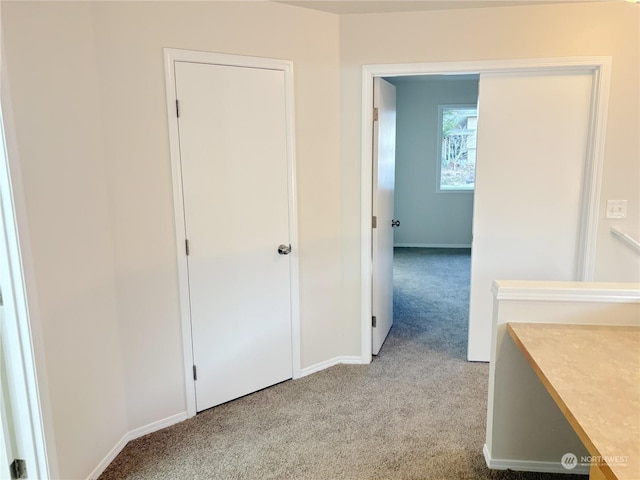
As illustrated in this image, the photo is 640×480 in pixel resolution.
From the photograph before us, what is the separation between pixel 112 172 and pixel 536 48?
8.33ft

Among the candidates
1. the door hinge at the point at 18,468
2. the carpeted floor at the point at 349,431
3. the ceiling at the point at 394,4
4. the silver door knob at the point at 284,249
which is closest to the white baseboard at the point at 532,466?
the carpeted floor at the point at 349,431

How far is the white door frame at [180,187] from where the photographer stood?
2.36 meters

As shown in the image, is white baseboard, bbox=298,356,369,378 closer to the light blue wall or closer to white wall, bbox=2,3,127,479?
→ white wall, bbox=2,3,127,479

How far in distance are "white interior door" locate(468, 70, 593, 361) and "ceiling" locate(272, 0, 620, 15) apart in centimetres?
42

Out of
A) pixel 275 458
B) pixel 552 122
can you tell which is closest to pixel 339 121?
pixel 552 122

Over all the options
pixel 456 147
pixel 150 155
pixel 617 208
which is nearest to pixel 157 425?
pixel 150 155

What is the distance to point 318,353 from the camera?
3168 mm

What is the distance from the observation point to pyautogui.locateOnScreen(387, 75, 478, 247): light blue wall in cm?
662

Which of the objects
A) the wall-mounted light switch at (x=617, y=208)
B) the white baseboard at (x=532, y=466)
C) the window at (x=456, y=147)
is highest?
the window at (x=456, y=147)

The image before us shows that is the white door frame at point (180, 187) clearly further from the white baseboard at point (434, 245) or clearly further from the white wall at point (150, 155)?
the white baseboard at point (434, 245)

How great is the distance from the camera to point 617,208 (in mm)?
2898

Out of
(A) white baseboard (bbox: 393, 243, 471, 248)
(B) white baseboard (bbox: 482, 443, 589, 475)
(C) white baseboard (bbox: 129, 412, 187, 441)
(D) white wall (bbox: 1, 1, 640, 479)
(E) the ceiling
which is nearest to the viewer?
(D) white wall (bbox: 1, 1, 640, 479)

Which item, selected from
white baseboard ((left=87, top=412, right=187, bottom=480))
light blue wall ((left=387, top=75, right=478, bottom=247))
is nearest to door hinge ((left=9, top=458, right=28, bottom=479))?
white baseboard ((left=87, top=412, right=187, bottom=480))

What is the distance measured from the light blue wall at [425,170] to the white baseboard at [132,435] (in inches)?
201
